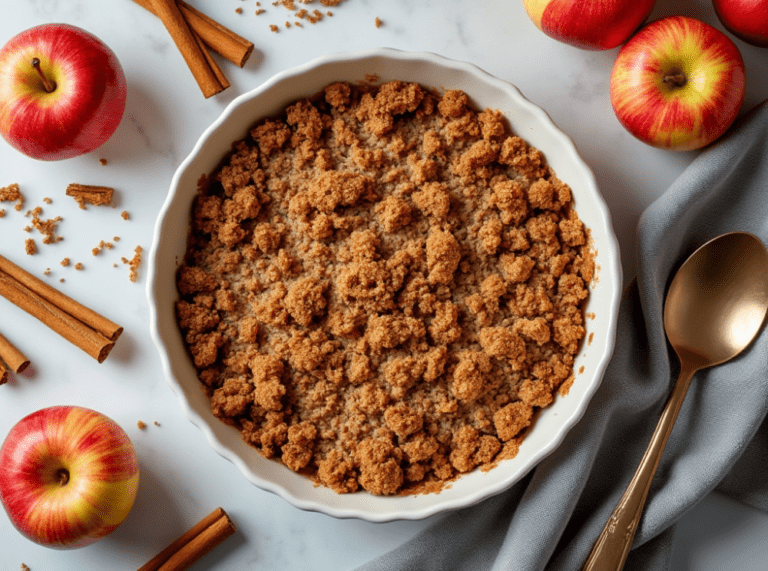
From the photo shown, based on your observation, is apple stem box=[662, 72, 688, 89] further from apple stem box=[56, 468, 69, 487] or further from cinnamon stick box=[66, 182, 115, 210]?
apple stem box=[56, 468, 69, 487]

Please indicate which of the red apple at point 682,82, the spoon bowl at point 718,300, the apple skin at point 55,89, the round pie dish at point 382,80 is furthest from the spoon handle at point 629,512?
the apple skin at point 55,89

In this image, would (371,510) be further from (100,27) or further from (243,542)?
(100,27)

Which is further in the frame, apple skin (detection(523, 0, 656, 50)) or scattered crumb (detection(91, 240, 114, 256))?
scattered crumb (detection(91, 240, 114, 256))

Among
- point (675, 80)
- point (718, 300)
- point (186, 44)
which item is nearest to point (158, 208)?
point (186, 44)

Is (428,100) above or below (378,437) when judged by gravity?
above

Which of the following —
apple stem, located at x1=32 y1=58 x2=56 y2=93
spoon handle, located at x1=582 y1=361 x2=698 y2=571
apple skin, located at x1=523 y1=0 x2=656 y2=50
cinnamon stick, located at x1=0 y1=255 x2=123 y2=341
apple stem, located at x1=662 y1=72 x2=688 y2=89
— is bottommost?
spoon handle, located at x1=582 y1=361 x2=698 y2=571

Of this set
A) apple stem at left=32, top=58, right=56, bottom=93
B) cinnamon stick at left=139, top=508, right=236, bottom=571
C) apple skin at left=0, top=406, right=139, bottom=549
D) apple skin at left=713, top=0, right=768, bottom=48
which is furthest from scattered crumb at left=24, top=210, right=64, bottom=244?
apple skin at left=713, top=0, right=768, bottom=48

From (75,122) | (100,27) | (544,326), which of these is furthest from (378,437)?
(100,27)
